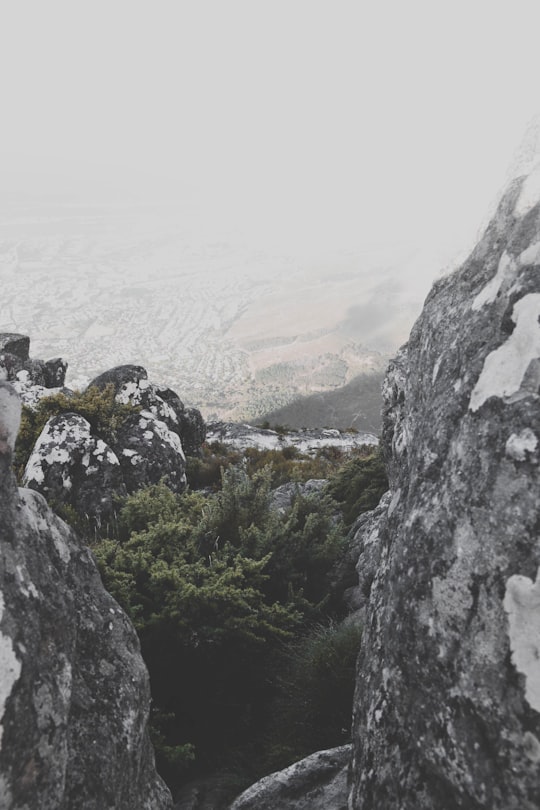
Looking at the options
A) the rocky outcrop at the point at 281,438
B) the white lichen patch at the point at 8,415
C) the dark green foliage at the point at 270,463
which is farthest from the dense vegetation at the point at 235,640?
the rocky outcrop at the point at 281,438

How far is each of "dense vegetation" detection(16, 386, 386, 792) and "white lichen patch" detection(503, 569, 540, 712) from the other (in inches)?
85.1

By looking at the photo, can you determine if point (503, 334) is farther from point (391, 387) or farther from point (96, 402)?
point (96, 402)

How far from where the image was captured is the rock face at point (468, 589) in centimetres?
187

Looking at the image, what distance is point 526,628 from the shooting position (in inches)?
73.9

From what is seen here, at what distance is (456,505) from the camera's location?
235 centimetres

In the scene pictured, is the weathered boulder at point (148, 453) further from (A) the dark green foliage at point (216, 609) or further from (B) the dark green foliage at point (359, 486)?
(A) the dark green foliage at point (216, 609)

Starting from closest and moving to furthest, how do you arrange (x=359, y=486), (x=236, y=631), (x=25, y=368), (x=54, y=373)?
(x=236, y=631), (x=359, y=486), (x=25, y=368), (x=54, y=373)

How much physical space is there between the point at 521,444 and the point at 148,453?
8.02m

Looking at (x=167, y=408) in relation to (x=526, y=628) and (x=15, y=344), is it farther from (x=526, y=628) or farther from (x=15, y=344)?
(x=526, y=628)

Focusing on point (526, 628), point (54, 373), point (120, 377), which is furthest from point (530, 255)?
point (54, 373)

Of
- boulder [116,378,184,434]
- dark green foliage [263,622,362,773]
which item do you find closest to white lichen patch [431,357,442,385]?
dark green foliage [263,622,362,773]

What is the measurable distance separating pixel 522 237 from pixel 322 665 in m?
3.47

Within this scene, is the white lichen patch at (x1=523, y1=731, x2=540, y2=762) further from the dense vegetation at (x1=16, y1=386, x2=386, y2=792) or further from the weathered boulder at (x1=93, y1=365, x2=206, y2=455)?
the weathered boulder at (x1=93, y1=365, x2=206, y2=455)

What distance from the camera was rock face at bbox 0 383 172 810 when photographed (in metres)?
2.11
